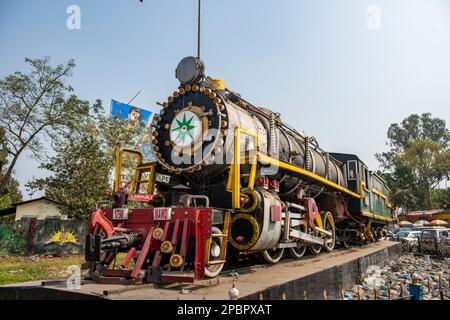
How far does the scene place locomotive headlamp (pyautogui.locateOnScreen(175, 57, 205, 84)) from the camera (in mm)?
6473

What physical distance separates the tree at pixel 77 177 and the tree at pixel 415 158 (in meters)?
40.1

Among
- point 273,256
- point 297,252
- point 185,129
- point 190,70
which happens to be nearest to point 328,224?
point 297,252

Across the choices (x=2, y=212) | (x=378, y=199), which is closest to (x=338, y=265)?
(x=378, y=199)

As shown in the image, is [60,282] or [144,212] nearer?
[60,282]

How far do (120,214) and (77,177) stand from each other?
38.9 ft

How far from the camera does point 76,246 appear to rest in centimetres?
1575

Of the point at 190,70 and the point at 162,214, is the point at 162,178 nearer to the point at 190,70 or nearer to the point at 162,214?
the point at 162,214

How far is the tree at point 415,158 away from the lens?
44.7m

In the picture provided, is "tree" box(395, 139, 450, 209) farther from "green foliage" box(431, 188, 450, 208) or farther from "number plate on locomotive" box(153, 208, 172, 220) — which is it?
"number plate on locomotive" box(153, 208, 172, 220)

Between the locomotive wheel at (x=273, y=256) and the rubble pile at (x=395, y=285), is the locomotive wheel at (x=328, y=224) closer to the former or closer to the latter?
the rubble pile at (x=395, y=285)

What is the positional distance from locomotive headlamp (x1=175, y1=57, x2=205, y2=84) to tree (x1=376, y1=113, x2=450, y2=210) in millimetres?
44624

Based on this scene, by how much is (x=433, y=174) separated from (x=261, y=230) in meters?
47.7

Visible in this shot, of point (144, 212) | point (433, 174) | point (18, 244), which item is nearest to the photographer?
point (144, 212)

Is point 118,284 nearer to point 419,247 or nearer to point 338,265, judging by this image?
point 338,265
